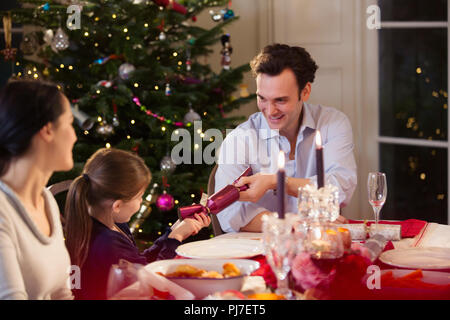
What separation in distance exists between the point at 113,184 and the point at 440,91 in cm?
247

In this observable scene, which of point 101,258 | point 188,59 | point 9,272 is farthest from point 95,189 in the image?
point 188,59

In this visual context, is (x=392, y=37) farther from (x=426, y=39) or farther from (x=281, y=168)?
(x=281, y=168)

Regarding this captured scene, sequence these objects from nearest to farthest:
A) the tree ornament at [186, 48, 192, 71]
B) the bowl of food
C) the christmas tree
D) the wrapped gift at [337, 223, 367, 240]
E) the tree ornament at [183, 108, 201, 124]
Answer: the bowl of food < the wrapped gift at [337, 223, 367, 240] < the christmas tree < the tree ornament at [183, 108, 201, 124] < the tree ornament at [186, 48, 192, 71]

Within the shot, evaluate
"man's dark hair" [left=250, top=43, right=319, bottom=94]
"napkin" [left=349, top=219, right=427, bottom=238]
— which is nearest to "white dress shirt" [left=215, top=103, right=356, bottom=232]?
"man's dark hair" [left=250, top=43, right=319, bottom=94]

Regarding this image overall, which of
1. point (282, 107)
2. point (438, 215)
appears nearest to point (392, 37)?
point (438, 215)

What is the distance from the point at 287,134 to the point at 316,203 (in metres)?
1.11

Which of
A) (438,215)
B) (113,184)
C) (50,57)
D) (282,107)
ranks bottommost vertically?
(438,215)

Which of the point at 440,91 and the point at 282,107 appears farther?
the point at 440,91

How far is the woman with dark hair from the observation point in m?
1.14

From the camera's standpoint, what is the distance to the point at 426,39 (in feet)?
11.8

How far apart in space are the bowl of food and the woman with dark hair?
228mm

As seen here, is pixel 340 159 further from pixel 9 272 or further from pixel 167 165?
pixel 9 272

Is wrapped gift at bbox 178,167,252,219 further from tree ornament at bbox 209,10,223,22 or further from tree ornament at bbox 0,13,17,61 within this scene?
tree ornament at bbox 209,10,223,22
